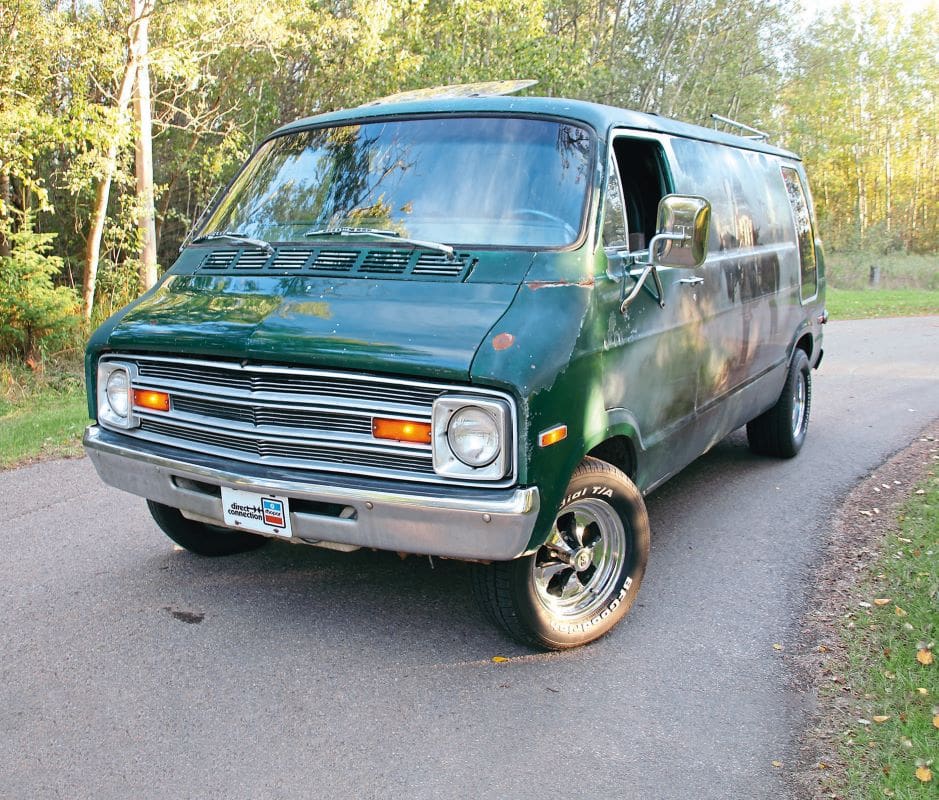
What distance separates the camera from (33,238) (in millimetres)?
11203

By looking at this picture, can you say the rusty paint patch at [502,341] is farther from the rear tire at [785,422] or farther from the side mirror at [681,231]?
the rear tire at [785,422]

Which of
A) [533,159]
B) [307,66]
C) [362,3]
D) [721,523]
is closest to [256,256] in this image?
[533,159]

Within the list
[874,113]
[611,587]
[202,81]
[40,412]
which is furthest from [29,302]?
[874,113]

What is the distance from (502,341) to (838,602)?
7.51ft

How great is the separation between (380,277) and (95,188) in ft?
39.2

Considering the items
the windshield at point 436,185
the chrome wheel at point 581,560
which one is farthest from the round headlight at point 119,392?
the chrome wheel at point 581,560

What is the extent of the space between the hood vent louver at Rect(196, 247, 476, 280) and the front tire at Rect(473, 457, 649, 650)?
1.02m

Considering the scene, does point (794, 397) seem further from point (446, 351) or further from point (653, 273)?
point (446, 351)

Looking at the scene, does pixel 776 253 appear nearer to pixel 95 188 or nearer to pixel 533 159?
pixel 533 159

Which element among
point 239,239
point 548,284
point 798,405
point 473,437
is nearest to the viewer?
point 473,437

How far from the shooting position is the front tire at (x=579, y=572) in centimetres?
372

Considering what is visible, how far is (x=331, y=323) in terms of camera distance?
3.63 m

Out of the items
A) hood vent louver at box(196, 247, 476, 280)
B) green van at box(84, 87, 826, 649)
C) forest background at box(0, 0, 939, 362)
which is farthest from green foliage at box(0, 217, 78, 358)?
hood vent louver at box(196, 247, 476, 280)

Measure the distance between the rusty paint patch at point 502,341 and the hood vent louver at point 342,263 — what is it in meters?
→ 0.46
